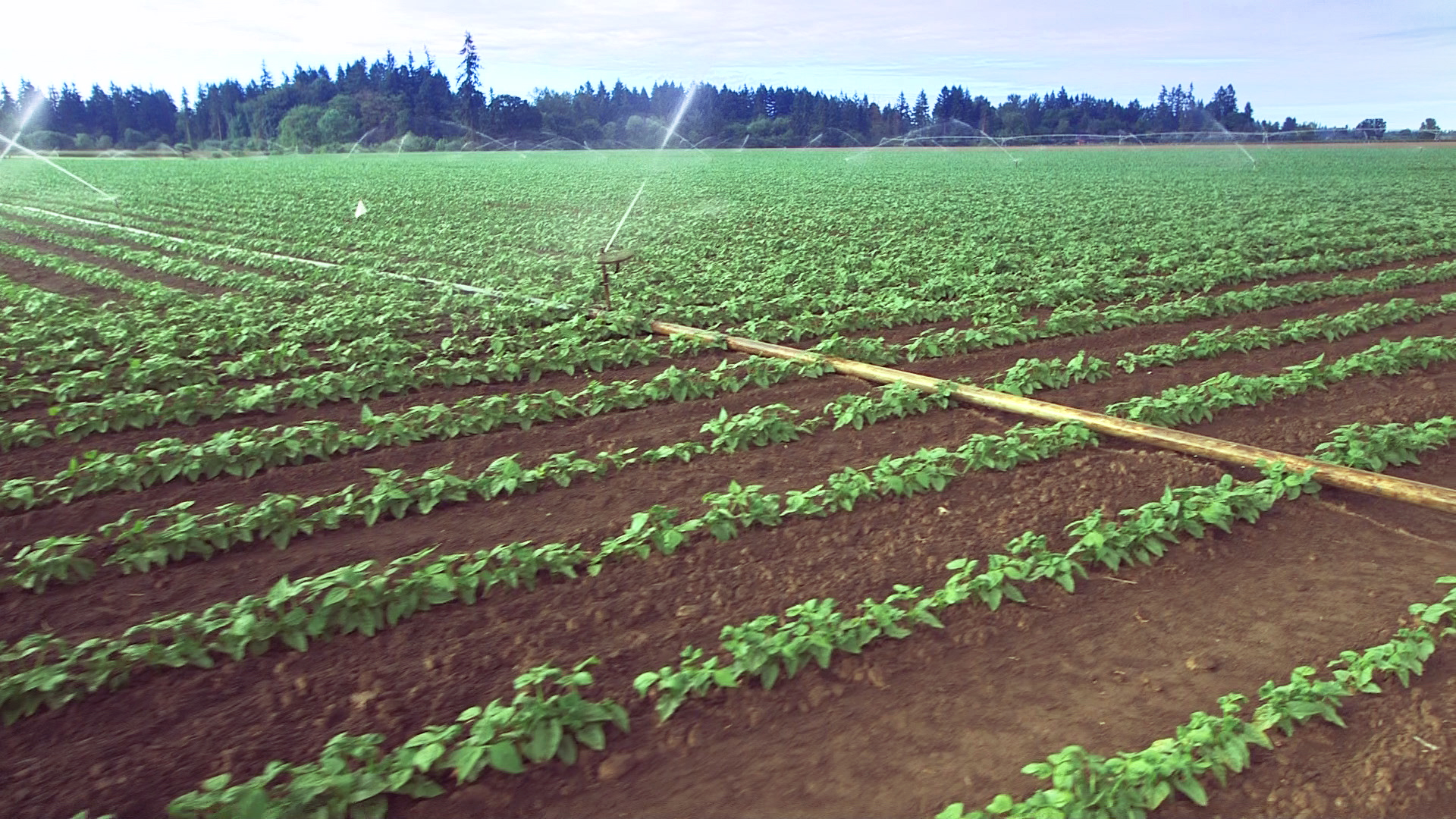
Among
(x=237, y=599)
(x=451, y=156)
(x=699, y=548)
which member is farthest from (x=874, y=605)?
(x=451, y=156)

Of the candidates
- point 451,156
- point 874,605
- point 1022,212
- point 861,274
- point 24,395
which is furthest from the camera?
point 451,156

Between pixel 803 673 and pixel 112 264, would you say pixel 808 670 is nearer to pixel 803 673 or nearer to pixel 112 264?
pixel 803 673

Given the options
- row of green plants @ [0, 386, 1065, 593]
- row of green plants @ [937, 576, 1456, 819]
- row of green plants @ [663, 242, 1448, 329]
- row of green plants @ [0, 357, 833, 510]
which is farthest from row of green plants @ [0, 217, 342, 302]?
row of green plants @ [937, 576, 1456, 819]

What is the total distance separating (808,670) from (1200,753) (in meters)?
1.39

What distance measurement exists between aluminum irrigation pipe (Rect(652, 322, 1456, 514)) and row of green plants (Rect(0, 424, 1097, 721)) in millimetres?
989

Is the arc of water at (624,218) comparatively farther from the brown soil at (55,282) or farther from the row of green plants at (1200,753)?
the row of green plants at (1200,753)

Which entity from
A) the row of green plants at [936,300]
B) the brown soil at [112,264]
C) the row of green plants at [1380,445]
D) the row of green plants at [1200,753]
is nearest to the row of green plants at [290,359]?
the row of green plants at [936,300]

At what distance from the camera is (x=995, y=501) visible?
18.0 feet

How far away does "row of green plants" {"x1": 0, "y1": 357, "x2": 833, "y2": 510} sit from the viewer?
569 cm

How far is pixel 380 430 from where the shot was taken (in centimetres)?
650

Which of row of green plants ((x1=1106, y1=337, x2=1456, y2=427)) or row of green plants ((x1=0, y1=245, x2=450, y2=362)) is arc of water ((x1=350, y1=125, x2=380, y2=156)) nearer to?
row of green plants ((x1=0, y1=245, x2=450, y2=362))

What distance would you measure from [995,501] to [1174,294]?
24.8 ft

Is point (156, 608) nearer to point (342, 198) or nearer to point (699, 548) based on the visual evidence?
point (699, 548)

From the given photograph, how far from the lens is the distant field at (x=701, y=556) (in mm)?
3334
